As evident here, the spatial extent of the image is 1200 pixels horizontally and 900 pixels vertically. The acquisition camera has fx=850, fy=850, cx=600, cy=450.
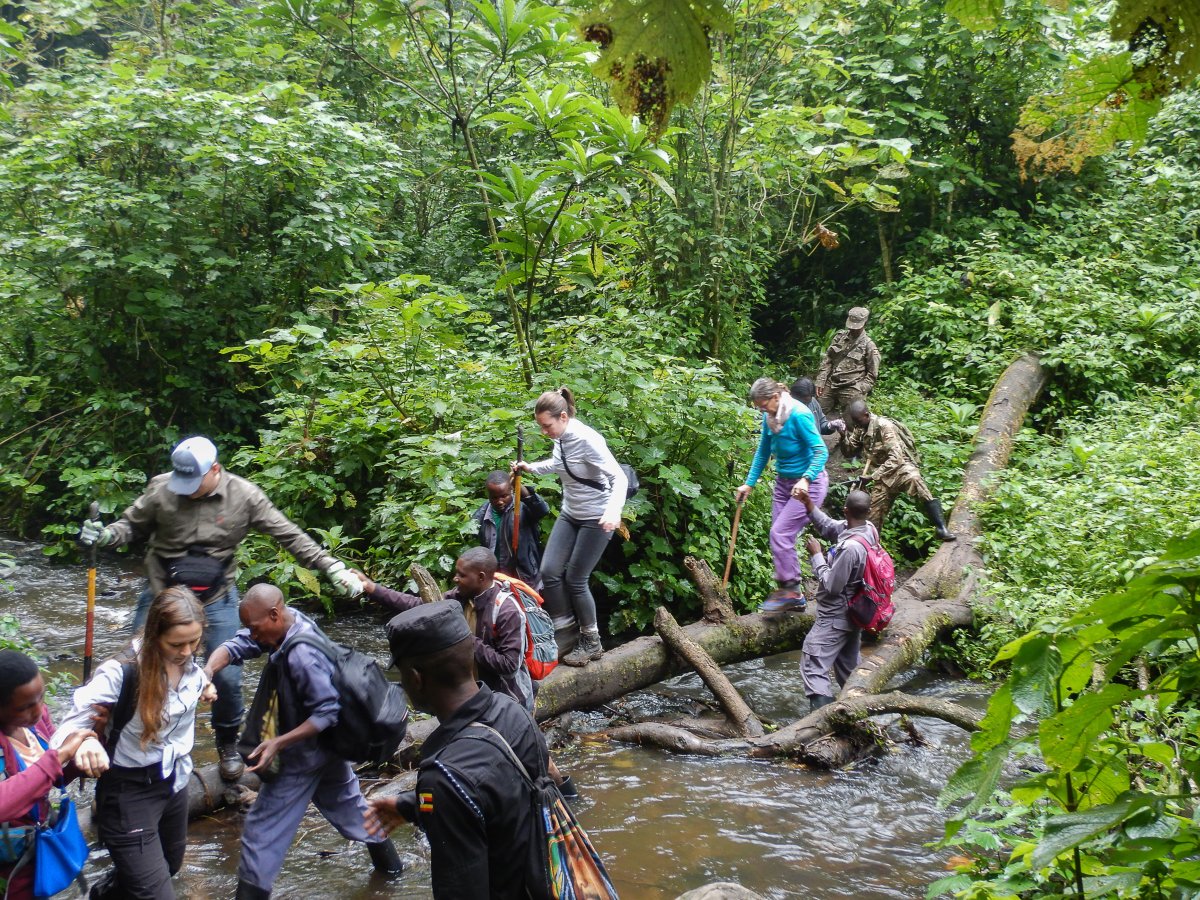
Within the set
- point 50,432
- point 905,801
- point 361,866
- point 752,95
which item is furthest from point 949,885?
point 752,95

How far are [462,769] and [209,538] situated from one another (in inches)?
129

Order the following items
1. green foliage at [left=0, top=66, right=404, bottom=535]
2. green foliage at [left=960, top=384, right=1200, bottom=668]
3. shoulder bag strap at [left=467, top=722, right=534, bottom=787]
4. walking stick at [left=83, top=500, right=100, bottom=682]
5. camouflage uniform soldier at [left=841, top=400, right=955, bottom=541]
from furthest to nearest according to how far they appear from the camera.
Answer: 1. green foliage at [left=0, top=66, right=404, bottom=535]
2. camouflage uniform soldier at [left=841, top=400, right=955, bottom=541]
3. green foliage at [left=960, top=384, right=1200, bottom=668]
4. walking stick at [left=83, top=500, right=100, bottom=682]
5. shoulder bag strap at [left=467, top=722, right=534, bottom=787]

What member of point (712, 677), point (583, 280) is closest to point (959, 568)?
point (712, 677)

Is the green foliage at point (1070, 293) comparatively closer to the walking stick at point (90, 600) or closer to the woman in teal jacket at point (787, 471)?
the woman in teal jacket at point (787, 471)

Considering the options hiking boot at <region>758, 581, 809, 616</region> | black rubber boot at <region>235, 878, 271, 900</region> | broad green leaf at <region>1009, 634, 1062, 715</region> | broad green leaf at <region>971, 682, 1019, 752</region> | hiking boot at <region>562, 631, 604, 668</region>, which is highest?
broad green leaf at <region>1009, 634, 1062, 715</region>

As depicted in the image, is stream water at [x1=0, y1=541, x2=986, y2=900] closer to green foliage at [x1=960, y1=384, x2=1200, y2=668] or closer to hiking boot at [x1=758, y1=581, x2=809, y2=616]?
hiking boot at [x1=758, y1=581, x2=809, y2=616]

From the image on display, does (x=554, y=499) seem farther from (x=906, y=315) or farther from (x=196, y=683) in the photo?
(x=906, y=315)

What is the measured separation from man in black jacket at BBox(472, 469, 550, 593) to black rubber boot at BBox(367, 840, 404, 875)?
2.12m

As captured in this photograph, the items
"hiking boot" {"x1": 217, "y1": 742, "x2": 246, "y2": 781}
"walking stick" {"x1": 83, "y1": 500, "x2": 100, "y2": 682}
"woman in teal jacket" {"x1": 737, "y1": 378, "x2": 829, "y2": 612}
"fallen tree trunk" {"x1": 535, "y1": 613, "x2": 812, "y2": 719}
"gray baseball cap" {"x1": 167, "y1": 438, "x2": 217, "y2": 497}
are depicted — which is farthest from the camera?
"woman in teal jacket" {"x1": 737, "y1": 378, "x2": 829, "y2": 612}

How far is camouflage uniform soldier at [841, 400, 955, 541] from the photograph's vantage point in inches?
348

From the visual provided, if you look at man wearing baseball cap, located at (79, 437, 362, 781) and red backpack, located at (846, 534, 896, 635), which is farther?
red backpack, located at (846, 534, 896, 635)

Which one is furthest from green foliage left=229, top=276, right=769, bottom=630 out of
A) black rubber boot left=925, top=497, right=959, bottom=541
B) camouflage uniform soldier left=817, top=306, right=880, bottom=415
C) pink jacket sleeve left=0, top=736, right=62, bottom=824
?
pink jacket sleeve left=0, top=736, right=62, bottom=824

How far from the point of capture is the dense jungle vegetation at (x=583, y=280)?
7422mm

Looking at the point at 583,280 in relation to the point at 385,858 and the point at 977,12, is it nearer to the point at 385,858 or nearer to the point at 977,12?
the point at 385,858
